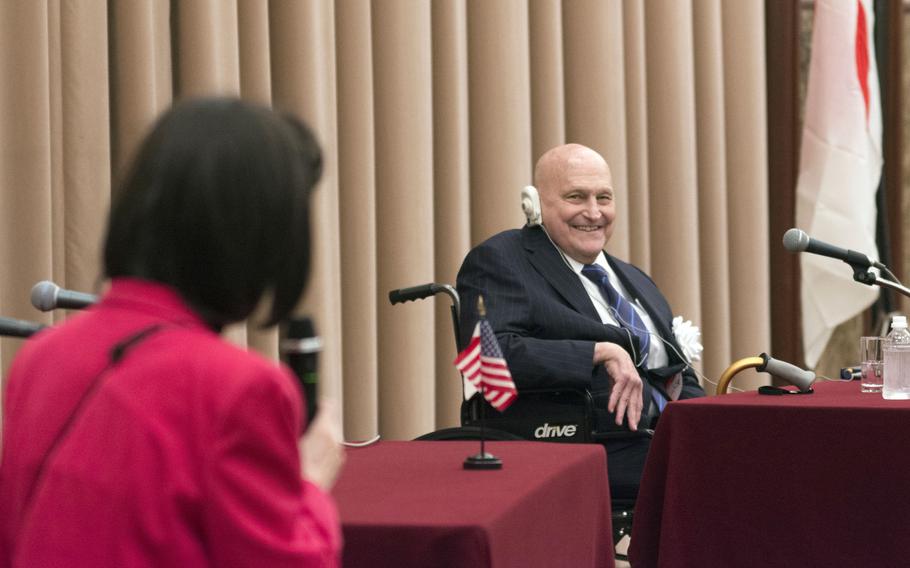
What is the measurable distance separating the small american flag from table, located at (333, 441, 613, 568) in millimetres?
114

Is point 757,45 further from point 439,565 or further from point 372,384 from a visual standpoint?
point 439,565

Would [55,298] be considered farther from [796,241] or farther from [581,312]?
[581,312]

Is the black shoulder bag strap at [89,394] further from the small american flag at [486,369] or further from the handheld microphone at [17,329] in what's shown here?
the small american flag at [486,369]

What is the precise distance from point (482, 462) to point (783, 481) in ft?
3.38

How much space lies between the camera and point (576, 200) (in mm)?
4199

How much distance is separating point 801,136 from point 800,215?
0.42 metres

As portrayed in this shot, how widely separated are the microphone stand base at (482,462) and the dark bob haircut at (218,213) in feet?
3.40

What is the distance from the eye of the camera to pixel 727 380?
11.5 ft

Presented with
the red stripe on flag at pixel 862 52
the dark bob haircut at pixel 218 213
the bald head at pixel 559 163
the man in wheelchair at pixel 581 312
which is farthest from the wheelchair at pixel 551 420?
the red stripe on flag at pixel 862 52

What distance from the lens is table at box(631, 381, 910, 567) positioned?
278 cm

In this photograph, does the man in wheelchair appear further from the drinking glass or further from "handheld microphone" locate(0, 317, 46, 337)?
"handheld microphone" locate(0, 317, 46, 337)

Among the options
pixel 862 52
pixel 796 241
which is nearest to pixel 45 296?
pixel 796 241

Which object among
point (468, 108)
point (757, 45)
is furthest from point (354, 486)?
point (757, 45)

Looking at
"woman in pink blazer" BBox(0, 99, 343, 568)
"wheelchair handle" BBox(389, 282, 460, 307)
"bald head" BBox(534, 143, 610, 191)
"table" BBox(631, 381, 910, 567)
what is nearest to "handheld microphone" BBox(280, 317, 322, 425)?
"woman in pink blazer" BBox(0, 99, 343, 568)
